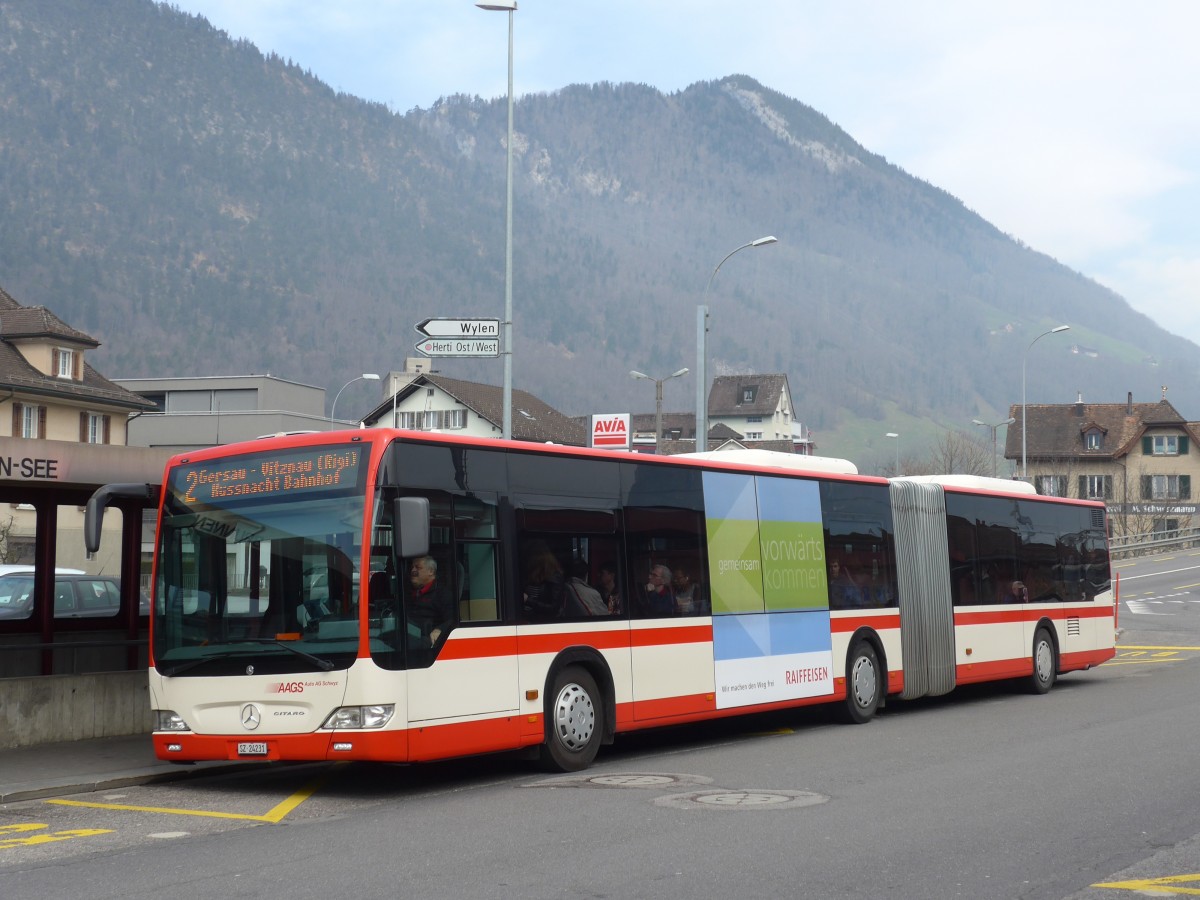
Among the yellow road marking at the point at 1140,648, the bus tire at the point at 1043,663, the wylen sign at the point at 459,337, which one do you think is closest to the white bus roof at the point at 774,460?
the wylen sign at the point at 459,337

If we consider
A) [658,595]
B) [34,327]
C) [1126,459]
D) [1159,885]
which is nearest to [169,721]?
[658,595]

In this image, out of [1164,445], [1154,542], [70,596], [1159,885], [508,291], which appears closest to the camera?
[1159,885]

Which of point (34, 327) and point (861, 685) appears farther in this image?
point (34, 327)

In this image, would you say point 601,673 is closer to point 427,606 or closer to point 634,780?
point 634,780

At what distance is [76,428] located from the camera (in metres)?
60.5

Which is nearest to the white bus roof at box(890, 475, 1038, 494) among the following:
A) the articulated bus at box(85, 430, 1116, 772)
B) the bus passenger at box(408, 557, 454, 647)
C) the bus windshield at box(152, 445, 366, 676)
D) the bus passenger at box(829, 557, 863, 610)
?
the bus passenger at box(829, 557, 863, 610)

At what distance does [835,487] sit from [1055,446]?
296ft

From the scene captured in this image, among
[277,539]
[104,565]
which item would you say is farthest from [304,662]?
[104,565]

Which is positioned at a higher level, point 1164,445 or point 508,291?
point 1164,445

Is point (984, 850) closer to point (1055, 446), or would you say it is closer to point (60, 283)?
point (1055, 446)

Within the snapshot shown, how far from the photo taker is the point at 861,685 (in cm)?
1773

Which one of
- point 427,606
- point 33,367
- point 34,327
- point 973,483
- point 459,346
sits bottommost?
point 427,606

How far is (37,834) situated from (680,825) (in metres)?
4.32

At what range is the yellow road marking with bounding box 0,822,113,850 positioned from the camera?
9.44 meters
